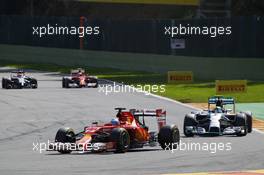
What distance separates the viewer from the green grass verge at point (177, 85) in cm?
3659

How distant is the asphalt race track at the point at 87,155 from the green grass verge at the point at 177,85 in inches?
62.7

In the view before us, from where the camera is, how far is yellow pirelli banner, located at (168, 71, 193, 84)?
39000 mm

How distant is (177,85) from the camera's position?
42.8 metres

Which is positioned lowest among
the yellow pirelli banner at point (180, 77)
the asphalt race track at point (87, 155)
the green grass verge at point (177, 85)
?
the asphalt race track at point (87, 155)

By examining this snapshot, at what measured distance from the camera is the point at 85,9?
81375 millimetres

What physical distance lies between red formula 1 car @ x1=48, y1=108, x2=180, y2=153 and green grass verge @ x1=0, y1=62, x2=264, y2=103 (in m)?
14.2

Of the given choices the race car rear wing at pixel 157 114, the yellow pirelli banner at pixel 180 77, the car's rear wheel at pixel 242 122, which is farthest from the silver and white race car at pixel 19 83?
the race car rear wing at pixel 157 114

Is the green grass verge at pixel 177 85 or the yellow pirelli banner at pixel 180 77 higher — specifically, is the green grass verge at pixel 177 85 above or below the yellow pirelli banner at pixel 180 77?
below

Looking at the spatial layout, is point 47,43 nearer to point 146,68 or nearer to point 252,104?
point 146,68

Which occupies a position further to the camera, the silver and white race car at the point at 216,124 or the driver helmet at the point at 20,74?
the driver helmet at the point at 20,74

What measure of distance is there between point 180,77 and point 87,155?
21.7m

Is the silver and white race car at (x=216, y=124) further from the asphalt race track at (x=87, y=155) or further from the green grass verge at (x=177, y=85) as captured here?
the green grass verge at (x=177, y=85)

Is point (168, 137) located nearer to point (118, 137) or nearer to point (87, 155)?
point (118, 137)

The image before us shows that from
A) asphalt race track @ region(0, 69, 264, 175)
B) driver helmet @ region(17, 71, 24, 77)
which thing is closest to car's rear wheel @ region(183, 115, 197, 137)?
asphalt race track @ region(0, 69, 264, 175)
